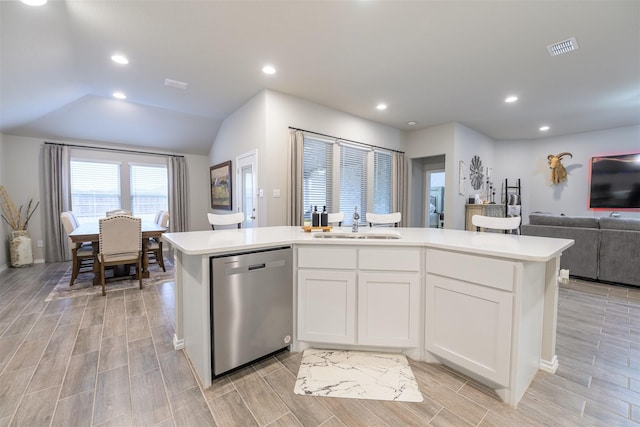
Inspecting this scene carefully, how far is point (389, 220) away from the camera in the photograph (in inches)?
118

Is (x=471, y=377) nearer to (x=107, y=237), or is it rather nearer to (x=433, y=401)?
(x=433, y=401)

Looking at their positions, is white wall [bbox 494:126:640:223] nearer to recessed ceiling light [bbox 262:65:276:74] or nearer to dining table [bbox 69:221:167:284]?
recessed ceiling light [bbox 262:65:276:74]

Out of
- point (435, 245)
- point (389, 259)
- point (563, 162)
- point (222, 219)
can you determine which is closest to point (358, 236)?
point (389, 259)

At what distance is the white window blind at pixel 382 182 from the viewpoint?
17.9ft

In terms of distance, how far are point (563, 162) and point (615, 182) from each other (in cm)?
103

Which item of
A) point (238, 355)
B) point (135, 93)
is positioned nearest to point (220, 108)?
point (135, 93)

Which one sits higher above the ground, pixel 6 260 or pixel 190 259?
pixel 190 259

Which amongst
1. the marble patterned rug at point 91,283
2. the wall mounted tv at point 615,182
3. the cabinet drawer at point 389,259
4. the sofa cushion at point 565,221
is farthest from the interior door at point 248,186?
the wall mounted tv at point 615,182

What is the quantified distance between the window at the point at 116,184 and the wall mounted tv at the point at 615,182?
32.2 feet

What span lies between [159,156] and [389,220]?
5555 mm

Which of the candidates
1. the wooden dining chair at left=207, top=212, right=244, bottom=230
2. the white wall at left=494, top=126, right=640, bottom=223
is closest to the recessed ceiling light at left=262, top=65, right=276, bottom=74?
the wooden dining chair at left=207, top=212, right=244, bottom=230

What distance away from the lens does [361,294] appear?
76.9 inches

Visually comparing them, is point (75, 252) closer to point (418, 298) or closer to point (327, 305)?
point (327, 305)

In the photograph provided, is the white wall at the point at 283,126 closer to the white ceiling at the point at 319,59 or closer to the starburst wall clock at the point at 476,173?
the white ceiling at the point at 319,59
